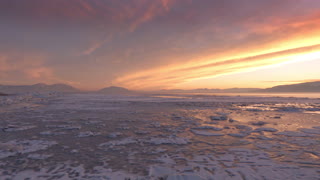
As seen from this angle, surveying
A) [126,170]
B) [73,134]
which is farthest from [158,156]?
[73,134]

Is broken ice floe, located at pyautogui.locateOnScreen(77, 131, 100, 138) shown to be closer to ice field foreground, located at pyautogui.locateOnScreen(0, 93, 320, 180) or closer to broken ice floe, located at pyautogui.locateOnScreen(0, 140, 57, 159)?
ice field foreground, located at pyautogui.locateOnScreen(0, 93, 320, 180)

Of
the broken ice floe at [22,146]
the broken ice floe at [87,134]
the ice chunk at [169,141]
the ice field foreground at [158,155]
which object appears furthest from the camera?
the broken ice floe at [87,134]

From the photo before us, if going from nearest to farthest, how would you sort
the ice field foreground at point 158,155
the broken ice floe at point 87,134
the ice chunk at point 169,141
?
the ice field foreground at point 158,155 → the ice chunk at point 169,141 → the broken ice floe at point 87,134

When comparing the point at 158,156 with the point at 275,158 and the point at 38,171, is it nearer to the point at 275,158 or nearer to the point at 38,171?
the point at 38,171

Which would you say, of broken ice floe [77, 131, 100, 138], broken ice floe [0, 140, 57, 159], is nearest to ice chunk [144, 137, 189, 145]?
broken ice floe [77, 131, 100, 138]

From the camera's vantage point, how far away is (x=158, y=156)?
5.05 meters

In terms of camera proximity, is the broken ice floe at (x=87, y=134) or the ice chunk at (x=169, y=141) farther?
the broken ice floe at (x=87, y=134)

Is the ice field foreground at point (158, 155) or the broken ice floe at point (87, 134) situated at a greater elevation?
the broken ice floe at point (87, 134)

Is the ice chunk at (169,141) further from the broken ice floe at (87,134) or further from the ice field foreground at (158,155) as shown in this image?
the broken ice floe at (87,134)

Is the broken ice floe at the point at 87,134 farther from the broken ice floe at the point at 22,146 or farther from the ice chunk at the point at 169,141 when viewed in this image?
the ice chunk at the point at 169,141

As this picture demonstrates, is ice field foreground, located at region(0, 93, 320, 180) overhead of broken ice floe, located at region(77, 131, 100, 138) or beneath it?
beneath

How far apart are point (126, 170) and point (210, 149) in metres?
2.83

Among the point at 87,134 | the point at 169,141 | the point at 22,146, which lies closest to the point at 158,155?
the point at 169,141

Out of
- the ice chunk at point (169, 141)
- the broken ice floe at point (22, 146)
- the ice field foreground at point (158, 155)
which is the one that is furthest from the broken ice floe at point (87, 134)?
the ice chunk at point (169, 141)
